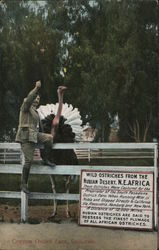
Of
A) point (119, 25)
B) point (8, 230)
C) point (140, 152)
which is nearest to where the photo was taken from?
point (8, 230)

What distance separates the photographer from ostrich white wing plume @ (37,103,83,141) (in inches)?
228

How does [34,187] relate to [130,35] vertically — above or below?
below

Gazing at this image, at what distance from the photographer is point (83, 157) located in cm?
579

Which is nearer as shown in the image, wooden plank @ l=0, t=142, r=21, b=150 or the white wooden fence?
the white wooden fence

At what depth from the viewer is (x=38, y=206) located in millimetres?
6469

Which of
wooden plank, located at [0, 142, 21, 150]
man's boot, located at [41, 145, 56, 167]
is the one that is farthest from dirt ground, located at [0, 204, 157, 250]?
wooden plank, located at [0, 142, 21, 150]

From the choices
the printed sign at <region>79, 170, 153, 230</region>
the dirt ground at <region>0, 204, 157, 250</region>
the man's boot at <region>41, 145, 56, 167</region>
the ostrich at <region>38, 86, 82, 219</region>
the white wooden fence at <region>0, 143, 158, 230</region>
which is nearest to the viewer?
the dirt ground at <region>0, 204, 157, 250</region>

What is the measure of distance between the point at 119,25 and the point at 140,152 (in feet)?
5.45

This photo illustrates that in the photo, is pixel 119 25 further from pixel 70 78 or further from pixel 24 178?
pixel 24 178

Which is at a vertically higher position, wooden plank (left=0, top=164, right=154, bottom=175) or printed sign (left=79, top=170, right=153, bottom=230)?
wooden plank (left=0, top=164, right=154, bottom=175)

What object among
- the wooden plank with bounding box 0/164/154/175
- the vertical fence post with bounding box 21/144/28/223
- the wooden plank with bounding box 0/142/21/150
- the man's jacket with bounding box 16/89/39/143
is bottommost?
the vertical fence post with bounding box 21/144/28/223

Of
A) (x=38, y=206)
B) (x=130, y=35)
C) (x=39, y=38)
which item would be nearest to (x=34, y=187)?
(x=38, y=206)

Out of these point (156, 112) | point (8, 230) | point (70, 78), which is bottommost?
point (8, 230)

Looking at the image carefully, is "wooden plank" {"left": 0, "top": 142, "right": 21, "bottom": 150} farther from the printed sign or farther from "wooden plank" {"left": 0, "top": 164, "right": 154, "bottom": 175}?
the printed sign
